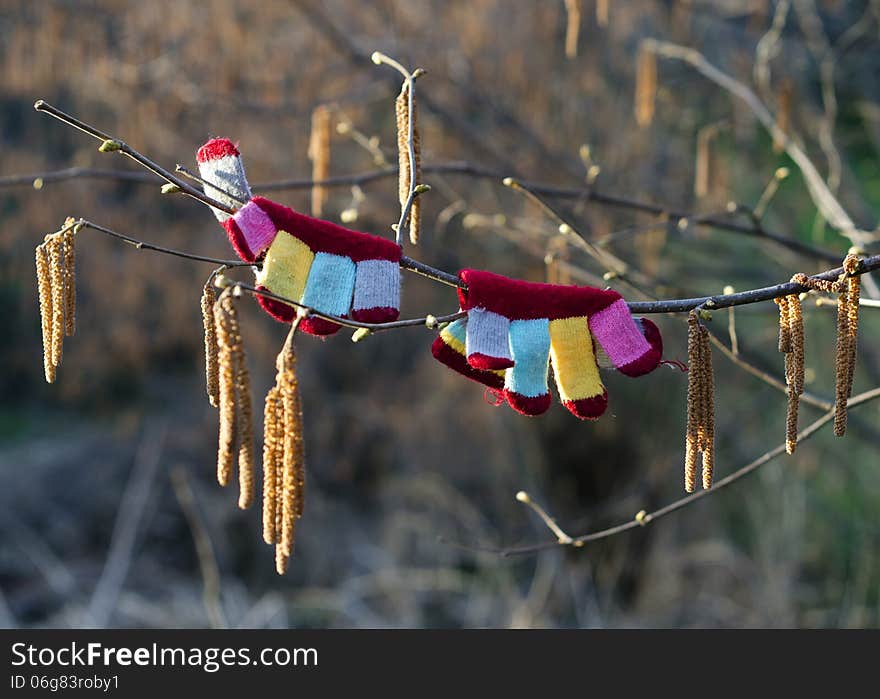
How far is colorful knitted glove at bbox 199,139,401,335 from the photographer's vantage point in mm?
1552

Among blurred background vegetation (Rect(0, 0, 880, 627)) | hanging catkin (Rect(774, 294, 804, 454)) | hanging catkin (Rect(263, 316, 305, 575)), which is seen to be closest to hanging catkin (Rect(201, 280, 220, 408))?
hanging catkin (Rect(263, 316, 305, 575))

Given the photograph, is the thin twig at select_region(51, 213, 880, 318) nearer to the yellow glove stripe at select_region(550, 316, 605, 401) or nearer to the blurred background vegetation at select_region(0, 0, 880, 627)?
the yellow glove stripe at select_region(550, 316, 605, 401)

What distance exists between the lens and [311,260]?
1604mm

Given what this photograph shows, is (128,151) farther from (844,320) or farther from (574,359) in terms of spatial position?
(844,320)

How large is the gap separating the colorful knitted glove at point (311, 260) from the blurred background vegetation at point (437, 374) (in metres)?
2.84

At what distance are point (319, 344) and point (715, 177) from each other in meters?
3.10

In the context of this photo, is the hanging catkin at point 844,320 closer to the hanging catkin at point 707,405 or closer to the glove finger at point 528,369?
the hanging catkin at point 707,405

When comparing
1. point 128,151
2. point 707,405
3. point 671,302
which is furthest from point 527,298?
point 128,151

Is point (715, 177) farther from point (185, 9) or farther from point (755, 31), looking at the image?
point (185, 9)

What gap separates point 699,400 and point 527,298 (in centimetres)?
33

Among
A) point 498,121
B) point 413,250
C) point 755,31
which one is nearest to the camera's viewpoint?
point 498,121

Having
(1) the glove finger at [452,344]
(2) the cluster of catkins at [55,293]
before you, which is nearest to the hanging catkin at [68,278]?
(2) the cluster of catkins at [55,293]
